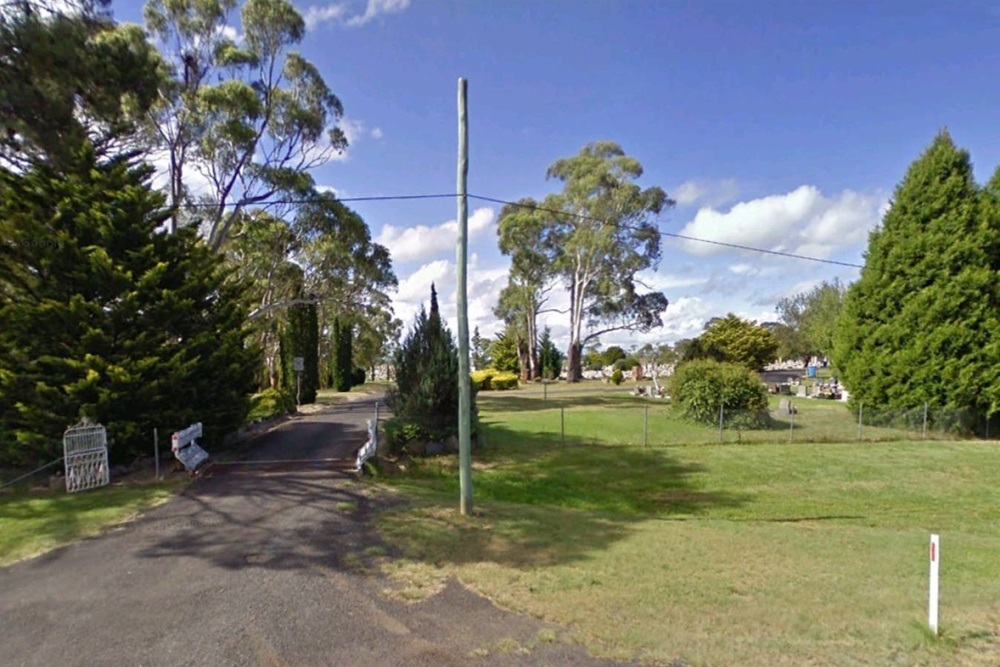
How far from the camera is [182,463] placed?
34.9 ft

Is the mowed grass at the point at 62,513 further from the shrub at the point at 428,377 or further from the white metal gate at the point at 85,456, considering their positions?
the shrub at the point at 428,377


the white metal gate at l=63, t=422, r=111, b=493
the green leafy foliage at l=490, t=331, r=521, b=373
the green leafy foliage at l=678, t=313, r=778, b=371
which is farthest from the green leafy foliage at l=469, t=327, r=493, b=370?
the white metal gate at l=63, t=422, r=111, b=493

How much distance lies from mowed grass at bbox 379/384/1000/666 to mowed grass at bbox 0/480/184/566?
4.25m

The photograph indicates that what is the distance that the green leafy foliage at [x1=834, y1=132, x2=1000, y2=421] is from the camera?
16453 mm

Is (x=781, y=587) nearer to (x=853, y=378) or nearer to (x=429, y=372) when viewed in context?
(x=429, y=372)

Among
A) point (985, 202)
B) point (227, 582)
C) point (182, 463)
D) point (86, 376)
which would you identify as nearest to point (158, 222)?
point (86, 376)

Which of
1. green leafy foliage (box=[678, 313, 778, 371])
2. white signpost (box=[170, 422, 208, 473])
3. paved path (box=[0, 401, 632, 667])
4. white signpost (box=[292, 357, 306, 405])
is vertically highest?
green leafy foliage (box=[678, 313, 778, 371])

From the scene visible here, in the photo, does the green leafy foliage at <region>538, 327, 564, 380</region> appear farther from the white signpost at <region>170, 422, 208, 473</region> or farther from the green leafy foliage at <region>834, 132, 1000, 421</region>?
the white signpost at <region>170, 422, 208, 473</region>

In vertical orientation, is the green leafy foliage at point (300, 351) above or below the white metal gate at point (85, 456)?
above

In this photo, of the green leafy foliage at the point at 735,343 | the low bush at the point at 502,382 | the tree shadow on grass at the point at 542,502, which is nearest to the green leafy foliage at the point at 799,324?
the green leafy foliage at the point at 735,343

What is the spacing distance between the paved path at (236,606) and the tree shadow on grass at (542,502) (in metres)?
0.99

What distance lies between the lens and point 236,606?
4469 mm

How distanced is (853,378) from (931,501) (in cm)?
1021

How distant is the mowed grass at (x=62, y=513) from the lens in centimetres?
650
